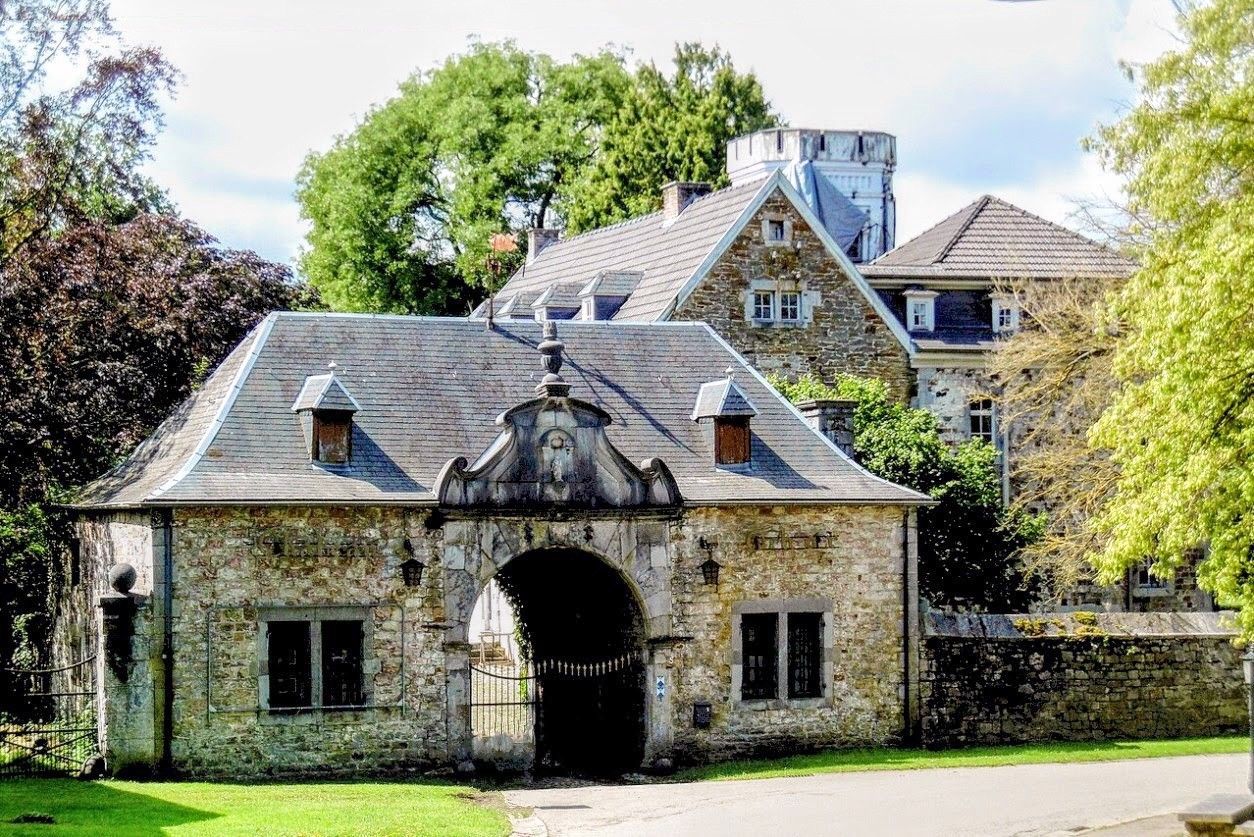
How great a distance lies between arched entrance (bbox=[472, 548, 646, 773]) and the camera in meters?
25.9

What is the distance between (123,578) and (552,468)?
5505 millimetres

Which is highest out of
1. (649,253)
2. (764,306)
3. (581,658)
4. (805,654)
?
(649,253)

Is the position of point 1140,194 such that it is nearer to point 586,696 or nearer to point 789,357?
point 586,696

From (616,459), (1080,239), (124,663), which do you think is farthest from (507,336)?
(1080,239)

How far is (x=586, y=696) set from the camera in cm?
2711

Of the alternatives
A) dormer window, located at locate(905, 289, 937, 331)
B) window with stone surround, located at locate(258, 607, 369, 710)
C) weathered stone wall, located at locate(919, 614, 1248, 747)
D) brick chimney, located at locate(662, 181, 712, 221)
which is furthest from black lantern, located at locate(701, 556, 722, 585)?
brick chimney, located at locate(662, 181, 712, 221)

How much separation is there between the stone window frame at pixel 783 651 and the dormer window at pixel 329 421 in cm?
566

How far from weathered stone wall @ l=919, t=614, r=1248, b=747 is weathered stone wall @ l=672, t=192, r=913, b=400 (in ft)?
31.8

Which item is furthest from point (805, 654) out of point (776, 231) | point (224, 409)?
point (776, 231)

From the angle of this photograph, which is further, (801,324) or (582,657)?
(801,324)

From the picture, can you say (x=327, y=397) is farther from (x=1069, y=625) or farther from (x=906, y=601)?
Result: (x=1069, y=625)

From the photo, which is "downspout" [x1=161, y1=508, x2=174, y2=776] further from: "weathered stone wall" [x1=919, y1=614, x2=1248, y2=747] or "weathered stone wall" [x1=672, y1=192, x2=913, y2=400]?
"weathered stone wall" [x1=672, y1=192, x2=913, y2=400]

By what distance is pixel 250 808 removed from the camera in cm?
2067

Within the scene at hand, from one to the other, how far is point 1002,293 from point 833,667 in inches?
549
